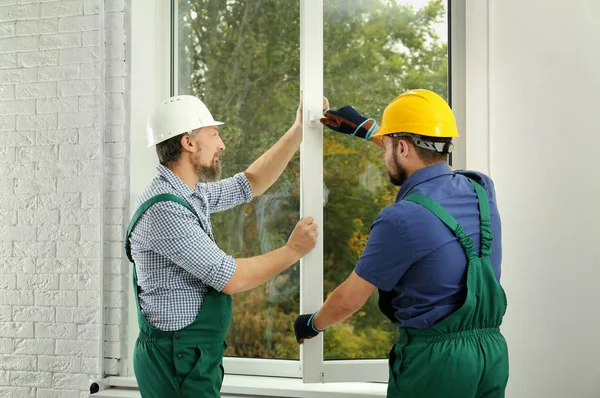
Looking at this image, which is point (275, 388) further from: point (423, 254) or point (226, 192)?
point (423, 254)

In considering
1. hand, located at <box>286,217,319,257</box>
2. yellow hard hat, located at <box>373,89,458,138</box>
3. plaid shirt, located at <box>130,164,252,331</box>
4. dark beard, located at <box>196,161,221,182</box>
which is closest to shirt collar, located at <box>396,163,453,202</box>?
yellow hard hat, located at <box>373,89,458,138</box>

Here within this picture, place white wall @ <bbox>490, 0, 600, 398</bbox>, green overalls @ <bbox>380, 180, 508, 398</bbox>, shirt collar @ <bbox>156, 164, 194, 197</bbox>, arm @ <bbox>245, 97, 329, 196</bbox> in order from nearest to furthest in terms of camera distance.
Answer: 1. green overalls @ <bbox>380, 180, 508, 398</bbox>
2. shirt collar @ <bbox>156, 164, 194, 197</bbox>
3. white wall @ <bbox>490, 0, 600, 398</bbox>
4. arm @ <bbox>245, 97, 329, 196</bbox>

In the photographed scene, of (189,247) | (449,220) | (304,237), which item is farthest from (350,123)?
(189,247)

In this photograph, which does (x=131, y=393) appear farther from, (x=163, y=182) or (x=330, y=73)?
(x=330, y=73)

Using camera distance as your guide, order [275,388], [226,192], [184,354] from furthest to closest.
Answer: [275,388] < [226,192] < [184,354]

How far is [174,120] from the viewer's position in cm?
225

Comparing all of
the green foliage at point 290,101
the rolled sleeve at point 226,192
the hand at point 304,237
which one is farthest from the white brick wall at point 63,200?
the hand at point 304,237

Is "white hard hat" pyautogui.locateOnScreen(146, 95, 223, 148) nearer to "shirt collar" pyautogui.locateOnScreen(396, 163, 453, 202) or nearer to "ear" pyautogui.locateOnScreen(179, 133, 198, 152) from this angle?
"ear" pyautogui.locateOnScreen(179, 133, 198, 152)

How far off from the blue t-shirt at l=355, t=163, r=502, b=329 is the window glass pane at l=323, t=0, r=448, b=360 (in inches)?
26.5

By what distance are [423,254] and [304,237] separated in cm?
68

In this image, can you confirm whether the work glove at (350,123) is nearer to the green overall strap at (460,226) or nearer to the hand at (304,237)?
the hand at (304,237)

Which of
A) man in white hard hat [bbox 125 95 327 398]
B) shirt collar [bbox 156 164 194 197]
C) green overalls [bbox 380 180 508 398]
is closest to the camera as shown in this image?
green overalls [bbox 380 180 508 398]

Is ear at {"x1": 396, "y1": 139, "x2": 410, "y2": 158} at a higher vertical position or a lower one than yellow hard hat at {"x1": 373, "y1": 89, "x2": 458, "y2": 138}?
lower

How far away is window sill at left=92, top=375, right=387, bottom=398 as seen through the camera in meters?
2.57
